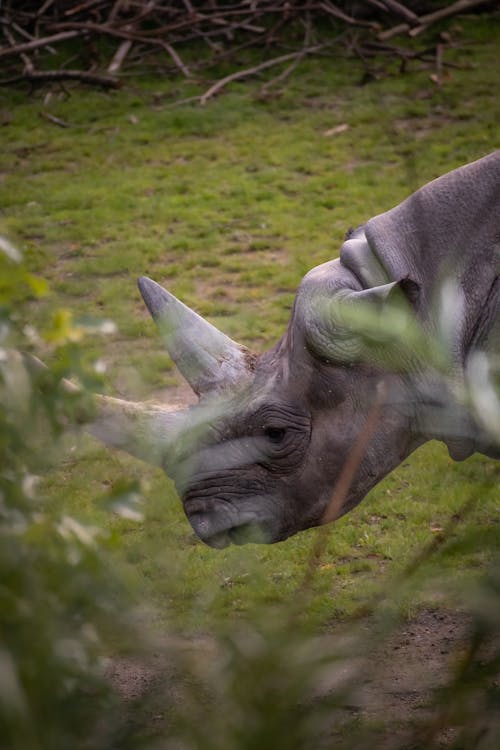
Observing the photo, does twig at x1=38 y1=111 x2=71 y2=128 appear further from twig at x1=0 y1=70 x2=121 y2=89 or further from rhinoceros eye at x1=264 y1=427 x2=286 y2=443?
rhinoceros eye at x1=264 y1=427 x2=286 y2=443

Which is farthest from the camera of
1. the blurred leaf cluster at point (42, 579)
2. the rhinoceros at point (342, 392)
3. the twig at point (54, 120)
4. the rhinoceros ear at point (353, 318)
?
the twig at point (54, 120)

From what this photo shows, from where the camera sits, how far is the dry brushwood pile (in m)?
10.5

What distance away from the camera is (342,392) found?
2.88m

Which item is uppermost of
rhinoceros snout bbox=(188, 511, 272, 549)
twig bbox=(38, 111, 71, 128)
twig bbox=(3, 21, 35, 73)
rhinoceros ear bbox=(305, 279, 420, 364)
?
rhinoceros ear bbox=(305, 279, 420, 364)

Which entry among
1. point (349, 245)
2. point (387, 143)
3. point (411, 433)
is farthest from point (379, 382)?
point (387, 143)

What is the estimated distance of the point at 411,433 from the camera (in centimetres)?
295

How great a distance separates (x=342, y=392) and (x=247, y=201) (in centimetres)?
542

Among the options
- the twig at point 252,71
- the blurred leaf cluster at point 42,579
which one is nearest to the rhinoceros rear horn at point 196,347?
the blurred leaf cluster at point 42,579

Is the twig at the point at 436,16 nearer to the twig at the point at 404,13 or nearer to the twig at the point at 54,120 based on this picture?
the twig at the point at 404,13

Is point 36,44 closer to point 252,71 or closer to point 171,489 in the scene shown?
point 252,71

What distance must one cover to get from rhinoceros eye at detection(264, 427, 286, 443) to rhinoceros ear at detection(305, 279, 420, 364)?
0.80 feet

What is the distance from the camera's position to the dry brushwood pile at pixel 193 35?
34.4ft

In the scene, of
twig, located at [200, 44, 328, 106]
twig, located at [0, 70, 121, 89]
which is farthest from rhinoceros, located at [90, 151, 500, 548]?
twig, located at [0, 70, 121, 89]

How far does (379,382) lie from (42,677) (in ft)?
6.29
